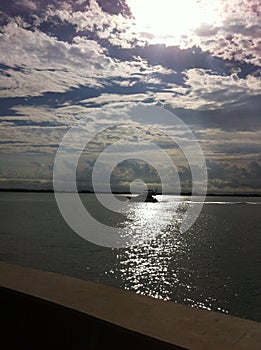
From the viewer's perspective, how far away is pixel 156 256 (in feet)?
124

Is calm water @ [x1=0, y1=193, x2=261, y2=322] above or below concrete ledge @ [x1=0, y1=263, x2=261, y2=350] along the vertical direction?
below

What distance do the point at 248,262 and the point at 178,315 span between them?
34.7 m

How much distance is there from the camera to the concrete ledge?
2268 millimetres

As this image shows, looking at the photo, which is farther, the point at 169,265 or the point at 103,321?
the point at 169,265

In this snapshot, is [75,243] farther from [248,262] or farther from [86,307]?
[86,307]

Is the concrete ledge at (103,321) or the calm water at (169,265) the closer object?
the concrete ledge at (103,321)

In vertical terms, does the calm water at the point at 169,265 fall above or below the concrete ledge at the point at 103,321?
below

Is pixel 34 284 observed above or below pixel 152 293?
above

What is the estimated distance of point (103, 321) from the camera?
2473 millimetres

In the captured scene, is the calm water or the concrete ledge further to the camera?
the calm water

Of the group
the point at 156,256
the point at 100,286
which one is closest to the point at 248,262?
the point at 156,256

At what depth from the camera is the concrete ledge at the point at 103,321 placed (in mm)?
2268

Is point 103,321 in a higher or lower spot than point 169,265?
higher

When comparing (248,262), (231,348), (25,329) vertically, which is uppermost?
(231,348)
